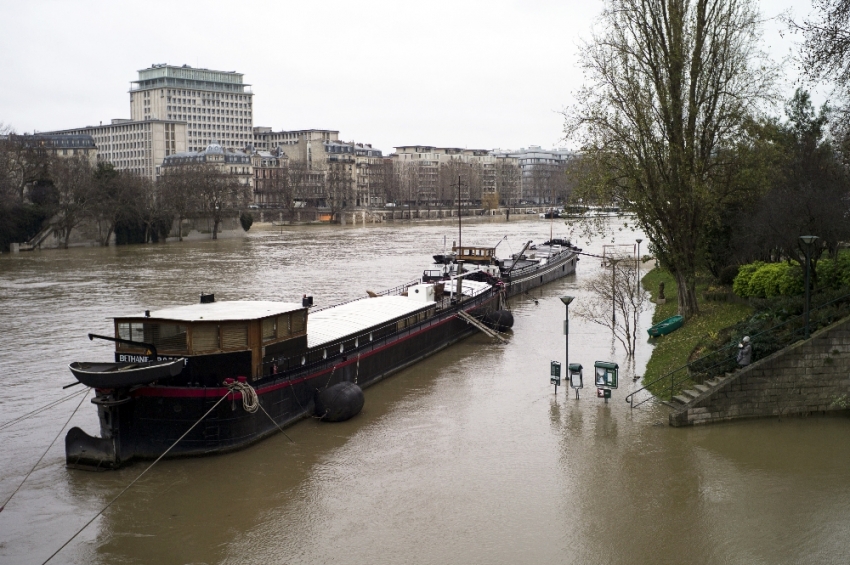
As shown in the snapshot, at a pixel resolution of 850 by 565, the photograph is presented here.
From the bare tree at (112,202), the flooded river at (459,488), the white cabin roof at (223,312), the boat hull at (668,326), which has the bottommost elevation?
the flooded river at (459,488)

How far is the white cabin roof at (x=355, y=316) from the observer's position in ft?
87.9

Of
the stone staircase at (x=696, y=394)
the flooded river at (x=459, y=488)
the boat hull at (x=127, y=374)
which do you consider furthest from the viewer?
the stone staircase at (x=696, y=394)

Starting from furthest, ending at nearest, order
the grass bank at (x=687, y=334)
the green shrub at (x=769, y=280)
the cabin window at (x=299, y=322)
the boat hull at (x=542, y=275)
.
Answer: the boat hull at (x=542, y=275) < the green shrub at (x=769, y=280) < the grass bank at (x=687, y=334) < the cabin window at (x=299, y=322)

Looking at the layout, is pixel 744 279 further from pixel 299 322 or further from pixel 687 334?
pixel 299 322

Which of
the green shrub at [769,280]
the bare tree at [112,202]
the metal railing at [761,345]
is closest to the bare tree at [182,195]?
the bare tree at [112,202]

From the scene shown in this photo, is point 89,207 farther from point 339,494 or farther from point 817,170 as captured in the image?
point 339,494

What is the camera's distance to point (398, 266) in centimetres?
6619

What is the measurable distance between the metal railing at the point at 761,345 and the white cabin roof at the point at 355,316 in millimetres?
8960

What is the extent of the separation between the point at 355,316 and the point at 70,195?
73225 millimetres

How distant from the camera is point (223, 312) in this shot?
21812 mm

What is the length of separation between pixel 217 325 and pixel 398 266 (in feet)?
150

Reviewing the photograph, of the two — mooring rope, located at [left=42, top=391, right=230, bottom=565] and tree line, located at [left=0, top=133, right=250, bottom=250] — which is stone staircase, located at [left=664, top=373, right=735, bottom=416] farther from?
tree line, located at [left=0, top=133, right=250, bottom=250]

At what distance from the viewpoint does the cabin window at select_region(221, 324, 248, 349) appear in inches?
815

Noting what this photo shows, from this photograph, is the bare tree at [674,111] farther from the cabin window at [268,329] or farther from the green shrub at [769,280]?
the cabin window at [268,329]
